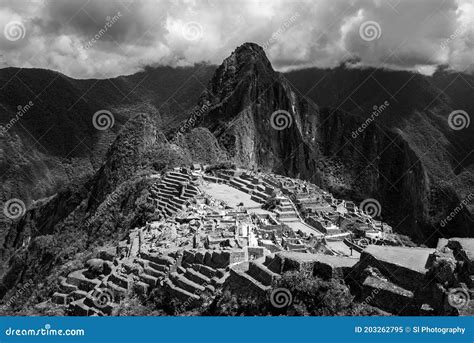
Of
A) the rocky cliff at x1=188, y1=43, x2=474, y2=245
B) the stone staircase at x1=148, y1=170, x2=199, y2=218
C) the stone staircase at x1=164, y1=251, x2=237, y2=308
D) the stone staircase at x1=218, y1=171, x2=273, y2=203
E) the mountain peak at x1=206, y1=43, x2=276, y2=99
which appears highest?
the mountain peak at x1=206, y1=43, x2=276, y2=99

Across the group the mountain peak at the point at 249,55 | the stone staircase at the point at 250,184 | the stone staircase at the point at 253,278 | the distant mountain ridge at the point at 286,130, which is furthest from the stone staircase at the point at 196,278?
the mountain peak at the point at 249,55

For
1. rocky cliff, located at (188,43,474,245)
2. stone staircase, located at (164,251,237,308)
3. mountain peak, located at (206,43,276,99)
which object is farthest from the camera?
mountain peak, located at (206,43,276,99)

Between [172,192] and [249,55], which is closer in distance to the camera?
[172,192]

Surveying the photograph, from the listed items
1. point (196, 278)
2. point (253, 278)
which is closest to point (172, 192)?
point (196, 278)

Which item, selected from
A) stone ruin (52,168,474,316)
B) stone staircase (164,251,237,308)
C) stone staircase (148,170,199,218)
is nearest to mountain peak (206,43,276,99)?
stone staircase (148,170,199,218)

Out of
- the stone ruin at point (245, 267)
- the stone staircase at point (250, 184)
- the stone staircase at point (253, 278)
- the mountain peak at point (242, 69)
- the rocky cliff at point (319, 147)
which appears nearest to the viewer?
the stone ruin at point (245, 267)

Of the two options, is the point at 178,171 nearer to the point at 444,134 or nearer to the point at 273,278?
the point at 273,278

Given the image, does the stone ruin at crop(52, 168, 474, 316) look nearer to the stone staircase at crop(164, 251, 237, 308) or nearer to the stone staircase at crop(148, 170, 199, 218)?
the stone staircase at crop(164, 251, 237, 308)

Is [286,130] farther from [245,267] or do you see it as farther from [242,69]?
→ [245,267]

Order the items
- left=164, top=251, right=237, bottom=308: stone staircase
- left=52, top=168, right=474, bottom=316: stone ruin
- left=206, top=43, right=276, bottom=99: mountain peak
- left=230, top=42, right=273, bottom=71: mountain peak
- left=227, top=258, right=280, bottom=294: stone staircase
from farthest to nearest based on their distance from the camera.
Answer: left=230, top=42, right=273, bottom=71: mountain peak, left=206, top=43, right=276, bottom=99: mountain peak, left=164, top=251, right=237, bottom=308: stone staircase, left=227, top=258, right=280, bottom=294: stone staircase, left=52, top=168, right=474, bottom=316: stone ruin

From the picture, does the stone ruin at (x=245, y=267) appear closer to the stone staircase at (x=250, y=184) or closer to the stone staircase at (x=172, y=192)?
the stone staircase at (x=172, y=192)

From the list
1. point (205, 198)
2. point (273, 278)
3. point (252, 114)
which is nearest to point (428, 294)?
point (273, 278)

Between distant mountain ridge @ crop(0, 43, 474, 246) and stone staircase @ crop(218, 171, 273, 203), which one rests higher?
distant mountain ridge @ crop(0, 43, 474, 246)
